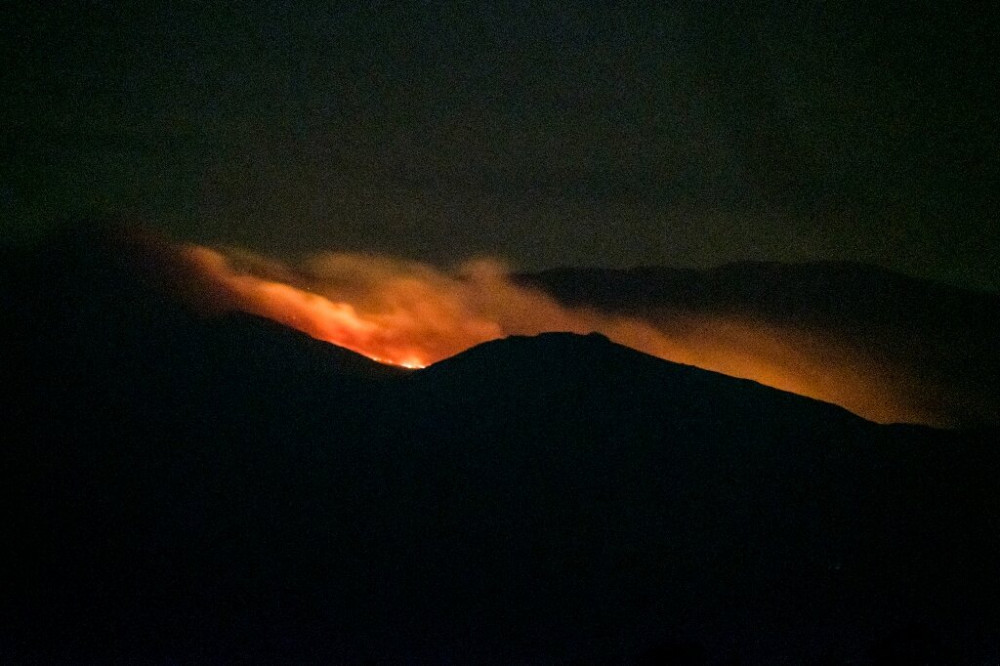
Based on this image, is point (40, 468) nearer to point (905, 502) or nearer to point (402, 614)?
point (402, 614)

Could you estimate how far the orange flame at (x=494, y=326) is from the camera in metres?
7.32

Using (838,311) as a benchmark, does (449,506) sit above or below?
below

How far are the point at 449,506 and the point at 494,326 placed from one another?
11.6 feet

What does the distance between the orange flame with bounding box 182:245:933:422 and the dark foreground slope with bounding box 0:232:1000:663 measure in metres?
0.68

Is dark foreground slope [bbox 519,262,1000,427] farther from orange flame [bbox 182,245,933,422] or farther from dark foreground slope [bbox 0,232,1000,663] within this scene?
dark foreground slope [bbox 0,232,1000,663]

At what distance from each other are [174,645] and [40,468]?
1971mm

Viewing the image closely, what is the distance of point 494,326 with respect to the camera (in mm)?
8570

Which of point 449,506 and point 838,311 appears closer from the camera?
point 449,506

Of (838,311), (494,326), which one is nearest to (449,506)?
(494,326)

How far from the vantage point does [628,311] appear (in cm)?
956

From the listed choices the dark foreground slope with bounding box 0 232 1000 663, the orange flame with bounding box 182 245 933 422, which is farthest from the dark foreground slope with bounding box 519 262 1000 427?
the dark foreground slope with bounding box 0 232 1000 663

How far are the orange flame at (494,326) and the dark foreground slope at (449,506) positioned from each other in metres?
0.68

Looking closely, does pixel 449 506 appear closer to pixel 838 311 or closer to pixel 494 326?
pixel 494 326

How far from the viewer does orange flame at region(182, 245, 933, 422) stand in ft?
24.0
